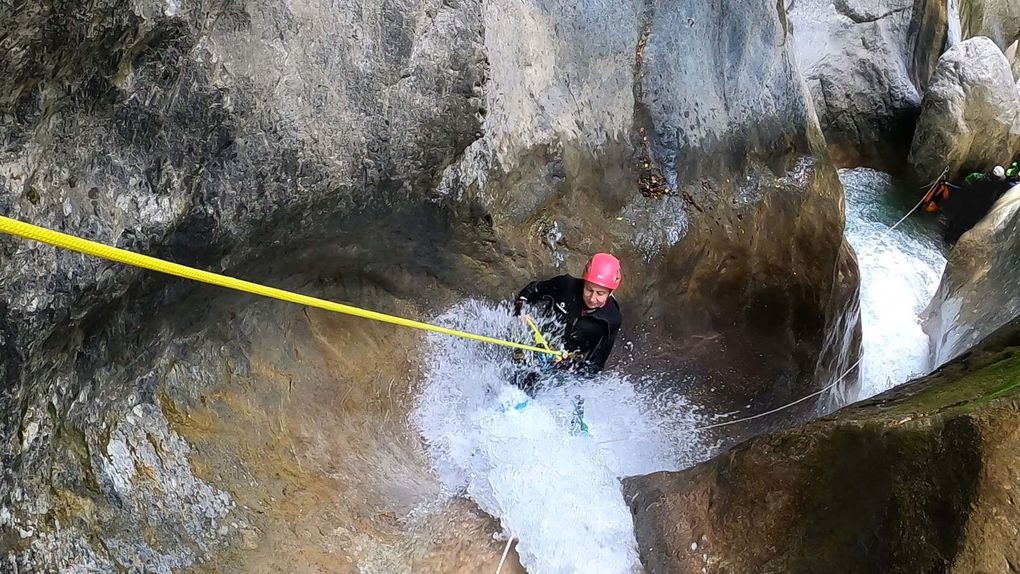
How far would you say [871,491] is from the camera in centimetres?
335

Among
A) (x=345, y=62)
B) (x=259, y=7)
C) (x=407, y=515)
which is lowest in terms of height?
(x=407, y=515)

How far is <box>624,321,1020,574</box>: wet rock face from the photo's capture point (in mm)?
2826

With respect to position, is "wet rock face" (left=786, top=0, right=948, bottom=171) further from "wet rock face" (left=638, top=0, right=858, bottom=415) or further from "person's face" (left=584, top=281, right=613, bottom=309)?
"person's face" (left=584, top=281, right=613, bottom=309)

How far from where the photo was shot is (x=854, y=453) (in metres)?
3.45

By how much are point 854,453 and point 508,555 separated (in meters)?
2.09

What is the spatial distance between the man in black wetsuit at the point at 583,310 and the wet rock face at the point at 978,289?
3.00 m

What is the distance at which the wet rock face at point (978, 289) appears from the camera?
5906 mm

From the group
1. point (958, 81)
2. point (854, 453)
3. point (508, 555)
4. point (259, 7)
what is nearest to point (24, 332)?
point (259, 7)

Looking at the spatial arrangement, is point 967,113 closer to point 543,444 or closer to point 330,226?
point 543,444

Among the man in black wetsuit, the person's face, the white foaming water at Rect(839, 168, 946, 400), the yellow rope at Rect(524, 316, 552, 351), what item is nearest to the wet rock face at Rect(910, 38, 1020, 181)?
the white foaming water at Rect(839, 168, 946, 400)

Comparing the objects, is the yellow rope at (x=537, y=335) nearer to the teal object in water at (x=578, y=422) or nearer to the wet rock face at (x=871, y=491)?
the teal object in water at (x=578, y=422)

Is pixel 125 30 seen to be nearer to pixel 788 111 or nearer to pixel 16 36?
pixel 16 36

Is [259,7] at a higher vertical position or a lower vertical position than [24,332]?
higher

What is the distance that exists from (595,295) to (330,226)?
1764 mm
